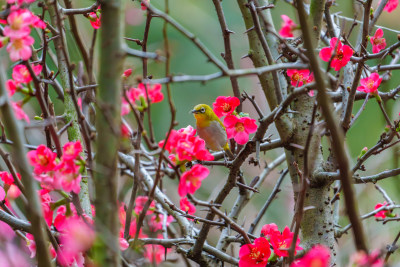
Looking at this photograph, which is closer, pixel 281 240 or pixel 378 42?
pixel 281 240

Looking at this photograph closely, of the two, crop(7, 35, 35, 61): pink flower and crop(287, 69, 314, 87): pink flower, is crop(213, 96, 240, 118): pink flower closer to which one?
crop(287, 69, 314, 87): pink flower

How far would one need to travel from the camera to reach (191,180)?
3.86ft

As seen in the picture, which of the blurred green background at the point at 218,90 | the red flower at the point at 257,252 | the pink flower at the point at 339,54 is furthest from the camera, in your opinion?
the blurred green background at the point at 218,90

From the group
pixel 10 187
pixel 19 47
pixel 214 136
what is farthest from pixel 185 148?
pixel 214 136

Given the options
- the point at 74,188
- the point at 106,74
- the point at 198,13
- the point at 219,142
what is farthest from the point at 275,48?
the point at 198,13

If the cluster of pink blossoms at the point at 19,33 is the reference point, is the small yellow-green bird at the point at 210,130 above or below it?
below

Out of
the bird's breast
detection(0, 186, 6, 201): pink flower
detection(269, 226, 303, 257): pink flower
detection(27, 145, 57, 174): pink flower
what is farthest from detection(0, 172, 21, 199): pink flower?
the bird's breast

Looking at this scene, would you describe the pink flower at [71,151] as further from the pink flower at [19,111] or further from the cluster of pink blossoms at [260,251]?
the cluster of pink blossoms at [260,251]

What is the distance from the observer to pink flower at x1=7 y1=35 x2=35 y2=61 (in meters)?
1.23

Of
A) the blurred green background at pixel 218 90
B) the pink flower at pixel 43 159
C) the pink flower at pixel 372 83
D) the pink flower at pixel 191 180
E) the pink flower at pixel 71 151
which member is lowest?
the blurred green background at pixel 218 90

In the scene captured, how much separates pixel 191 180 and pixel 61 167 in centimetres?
33

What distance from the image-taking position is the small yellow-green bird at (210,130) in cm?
216

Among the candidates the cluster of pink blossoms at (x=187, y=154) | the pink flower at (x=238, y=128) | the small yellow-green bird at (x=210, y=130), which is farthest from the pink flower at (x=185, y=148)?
the small yellow-green bird at (x=210, y=130)

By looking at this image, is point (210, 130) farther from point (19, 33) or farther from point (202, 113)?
point (19, 33)
